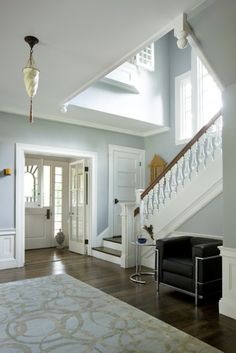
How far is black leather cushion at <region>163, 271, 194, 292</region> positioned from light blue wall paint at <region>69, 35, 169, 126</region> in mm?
3213

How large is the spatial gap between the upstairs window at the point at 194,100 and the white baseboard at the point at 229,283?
3422 millimetres

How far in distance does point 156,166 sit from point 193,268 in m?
3.72

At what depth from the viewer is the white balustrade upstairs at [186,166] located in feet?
13.4

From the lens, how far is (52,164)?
7711mm

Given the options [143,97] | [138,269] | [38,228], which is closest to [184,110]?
[143,97]

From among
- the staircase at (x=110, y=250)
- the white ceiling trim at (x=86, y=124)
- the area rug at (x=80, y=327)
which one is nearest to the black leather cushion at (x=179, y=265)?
the area rug at (x=80, y=327)

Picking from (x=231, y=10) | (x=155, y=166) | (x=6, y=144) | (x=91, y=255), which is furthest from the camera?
(x=155, y=166)

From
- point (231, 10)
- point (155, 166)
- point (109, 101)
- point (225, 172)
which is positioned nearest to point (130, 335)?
point (225, 172)

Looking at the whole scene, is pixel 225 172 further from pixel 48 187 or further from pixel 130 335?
pixel 48 187

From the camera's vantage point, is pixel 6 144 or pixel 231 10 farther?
pixel 6 144

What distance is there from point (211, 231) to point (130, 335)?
82.1 inches

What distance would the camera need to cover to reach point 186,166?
176 inches

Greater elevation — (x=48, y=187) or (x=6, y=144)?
A: (x=6, y=144)

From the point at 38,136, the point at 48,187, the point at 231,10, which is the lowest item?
the point at 48,187
